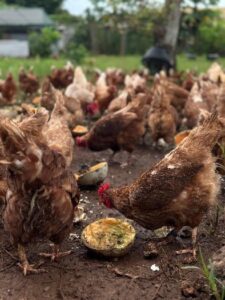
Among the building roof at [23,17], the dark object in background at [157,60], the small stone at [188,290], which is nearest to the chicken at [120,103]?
the small stone at [188,290]

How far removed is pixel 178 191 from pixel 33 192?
125 centimetres

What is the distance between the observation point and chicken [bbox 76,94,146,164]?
22.4 feet

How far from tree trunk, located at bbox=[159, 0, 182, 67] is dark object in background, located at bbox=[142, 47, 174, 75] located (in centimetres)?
41

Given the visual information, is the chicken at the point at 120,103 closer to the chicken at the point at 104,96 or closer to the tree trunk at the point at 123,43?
the chicken at the point at 104,96

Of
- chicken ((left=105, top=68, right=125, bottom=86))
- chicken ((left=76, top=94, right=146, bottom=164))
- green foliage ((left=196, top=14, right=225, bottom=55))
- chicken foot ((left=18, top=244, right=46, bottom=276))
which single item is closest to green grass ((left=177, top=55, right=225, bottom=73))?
green foliage ((left=196, top=14, right=225, bottom=55))

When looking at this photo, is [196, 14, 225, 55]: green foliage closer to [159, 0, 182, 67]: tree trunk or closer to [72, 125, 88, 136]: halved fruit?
[159, 0, 182, 67]: tree trunk

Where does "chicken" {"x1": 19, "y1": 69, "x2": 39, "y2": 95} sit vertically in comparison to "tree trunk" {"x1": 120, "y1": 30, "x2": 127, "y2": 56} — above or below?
above

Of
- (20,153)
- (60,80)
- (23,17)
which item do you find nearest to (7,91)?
(60,80)

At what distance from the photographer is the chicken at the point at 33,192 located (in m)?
3.35

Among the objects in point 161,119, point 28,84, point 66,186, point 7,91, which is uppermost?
point 66,186

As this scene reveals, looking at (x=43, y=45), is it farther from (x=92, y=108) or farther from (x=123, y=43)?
(x=92, y=108)

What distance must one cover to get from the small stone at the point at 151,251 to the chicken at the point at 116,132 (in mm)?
2803

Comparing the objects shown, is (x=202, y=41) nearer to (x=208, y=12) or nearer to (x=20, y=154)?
(x=208, y=12)

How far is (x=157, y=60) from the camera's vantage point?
16.4 meters
